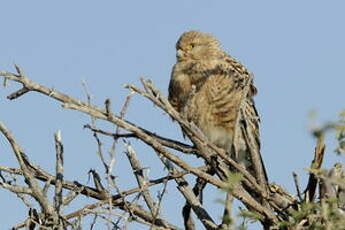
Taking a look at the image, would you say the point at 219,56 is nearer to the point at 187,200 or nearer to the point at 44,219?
the point at 187,200

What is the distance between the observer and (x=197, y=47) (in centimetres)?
652

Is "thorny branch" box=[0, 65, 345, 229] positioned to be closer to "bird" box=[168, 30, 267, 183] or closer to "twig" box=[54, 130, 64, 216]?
"twig" box=[54, 130, 64, 216]

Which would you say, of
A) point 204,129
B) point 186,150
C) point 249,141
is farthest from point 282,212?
point 204,129

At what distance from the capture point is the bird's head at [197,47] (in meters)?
6.38

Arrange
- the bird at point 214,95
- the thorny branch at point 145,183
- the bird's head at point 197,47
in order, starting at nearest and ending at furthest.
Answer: the thorny branch at point 145,183 → the bird at point 214,95 → the bird's head at point 197,47

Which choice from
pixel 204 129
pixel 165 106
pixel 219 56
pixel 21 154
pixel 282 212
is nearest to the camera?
pixel 165 106

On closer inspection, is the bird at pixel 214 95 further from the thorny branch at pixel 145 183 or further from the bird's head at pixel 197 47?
the thorny branch at pixel 145 183

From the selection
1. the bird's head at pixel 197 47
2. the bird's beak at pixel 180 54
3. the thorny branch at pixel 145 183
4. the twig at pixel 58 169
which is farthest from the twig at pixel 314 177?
the bird's beak at pixel 180 54

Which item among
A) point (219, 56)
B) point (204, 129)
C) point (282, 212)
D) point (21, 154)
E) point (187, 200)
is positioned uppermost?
point (219, 56)

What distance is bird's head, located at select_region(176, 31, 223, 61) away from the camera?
20.9ft

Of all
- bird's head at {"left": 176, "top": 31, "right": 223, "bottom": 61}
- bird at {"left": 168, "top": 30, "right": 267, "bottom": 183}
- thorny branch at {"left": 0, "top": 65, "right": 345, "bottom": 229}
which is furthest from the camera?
bird's head at {"left": 176, "top": 31, "right": 223, "bottom": 61}

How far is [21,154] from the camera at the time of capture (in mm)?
3283

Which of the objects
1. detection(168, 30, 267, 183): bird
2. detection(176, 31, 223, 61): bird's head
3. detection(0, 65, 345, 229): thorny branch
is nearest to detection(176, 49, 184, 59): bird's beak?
detection(176, 31, 223, 61): bird's head

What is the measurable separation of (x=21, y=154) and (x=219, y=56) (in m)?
3.24
